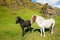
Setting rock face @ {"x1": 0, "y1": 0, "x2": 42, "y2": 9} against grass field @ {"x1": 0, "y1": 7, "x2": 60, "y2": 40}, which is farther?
rock face @ {"x1": 0, "y1": 0, "x2": 42, "y2": 9}

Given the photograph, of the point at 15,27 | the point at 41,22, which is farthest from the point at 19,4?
the point at 41,22

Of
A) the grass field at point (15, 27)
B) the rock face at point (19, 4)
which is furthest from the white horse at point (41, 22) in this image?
the rock face at point (19, 4)

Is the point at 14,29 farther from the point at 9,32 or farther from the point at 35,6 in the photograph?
the point at 35,6

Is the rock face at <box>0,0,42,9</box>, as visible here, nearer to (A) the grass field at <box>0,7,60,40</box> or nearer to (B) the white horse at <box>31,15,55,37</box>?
(A) the grass field at <box>0,7,60,40</box>

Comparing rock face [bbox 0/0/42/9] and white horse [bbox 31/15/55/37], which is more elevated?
rock face [bbox 0/0/42/9]

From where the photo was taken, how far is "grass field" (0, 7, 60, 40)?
4.25 metres

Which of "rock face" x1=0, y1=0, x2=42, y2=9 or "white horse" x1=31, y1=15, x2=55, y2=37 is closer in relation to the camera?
"white horse" x1=31, y1=15, x2=55, y2=37

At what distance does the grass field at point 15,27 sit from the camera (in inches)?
167

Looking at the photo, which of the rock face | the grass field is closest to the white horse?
the grass field

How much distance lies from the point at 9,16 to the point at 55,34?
1.25m

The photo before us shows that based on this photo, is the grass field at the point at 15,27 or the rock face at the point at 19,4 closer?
the grass field at the point at 15,27

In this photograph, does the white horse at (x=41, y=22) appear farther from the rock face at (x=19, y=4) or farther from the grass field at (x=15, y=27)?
the rock face at (x=19, y=4)

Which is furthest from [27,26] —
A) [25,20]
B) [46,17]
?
[46,17]

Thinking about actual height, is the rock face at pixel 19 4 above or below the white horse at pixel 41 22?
above
